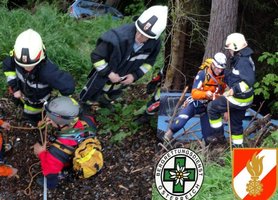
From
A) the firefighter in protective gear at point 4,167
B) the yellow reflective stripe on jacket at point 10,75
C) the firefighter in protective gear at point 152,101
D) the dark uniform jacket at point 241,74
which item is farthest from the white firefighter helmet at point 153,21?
the firefighter in protective gear at point 4,167

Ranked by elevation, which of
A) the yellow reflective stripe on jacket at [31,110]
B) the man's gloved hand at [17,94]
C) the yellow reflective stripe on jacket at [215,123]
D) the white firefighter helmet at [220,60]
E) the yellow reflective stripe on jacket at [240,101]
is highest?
the white firefighter helmet at [220,60]

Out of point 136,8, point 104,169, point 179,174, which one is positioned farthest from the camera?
point 104,169

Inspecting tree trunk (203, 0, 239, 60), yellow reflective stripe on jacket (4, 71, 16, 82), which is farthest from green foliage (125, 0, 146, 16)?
yellow reflective stripe on jacket (4, 71, 16, 82)

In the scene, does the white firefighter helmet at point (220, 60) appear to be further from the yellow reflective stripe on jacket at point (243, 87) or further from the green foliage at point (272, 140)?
the green foliage at point (272, 140)

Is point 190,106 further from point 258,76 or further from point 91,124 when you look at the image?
point 91,124

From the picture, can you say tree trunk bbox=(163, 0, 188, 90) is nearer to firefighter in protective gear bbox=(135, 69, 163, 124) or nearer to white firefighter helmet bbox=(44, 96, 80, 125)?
firefighter in protective gear bbox=(135, 69, 163, 124)

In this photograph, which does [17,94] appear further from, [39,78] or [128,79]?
[128,79]

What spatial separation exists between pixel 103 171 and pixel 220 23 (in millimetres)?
694

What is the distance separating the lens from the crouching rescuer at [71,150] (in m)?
1.61

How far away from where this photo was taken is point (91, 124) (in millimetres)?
1699

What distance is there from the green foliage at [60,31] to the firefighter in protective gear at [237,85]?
1.27 feet

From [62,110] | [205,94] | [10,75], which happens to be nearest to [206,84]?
[205,94]

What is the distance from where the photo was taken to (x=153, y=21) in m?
1.44

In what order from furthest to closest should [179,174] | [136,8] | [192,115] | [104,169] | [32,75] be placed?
[104,169]
[32,75]
[136,8]
[192,115]
[179,174]
